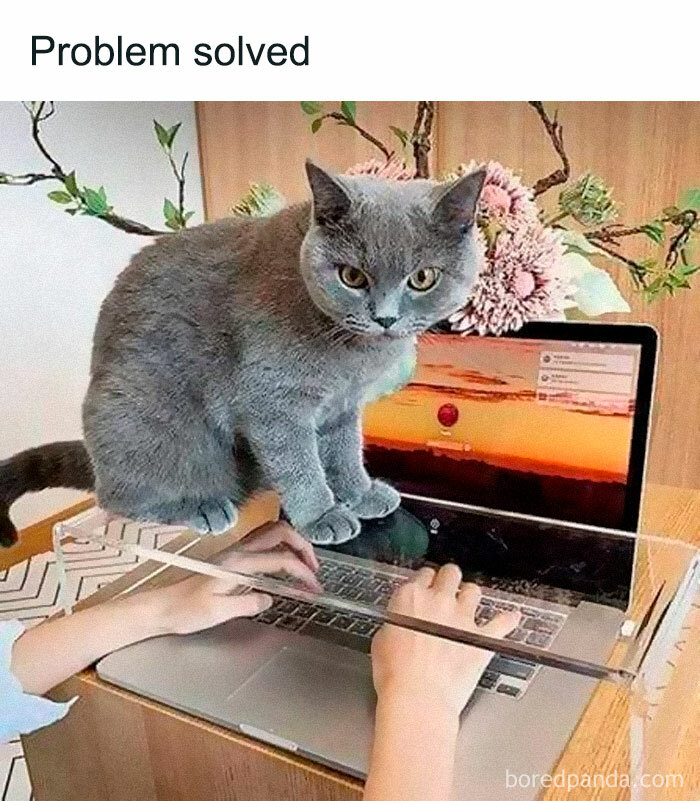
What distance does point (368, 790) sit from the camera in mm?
463

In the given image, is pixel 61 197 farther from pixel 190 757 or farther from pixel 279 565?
pixel 190 757

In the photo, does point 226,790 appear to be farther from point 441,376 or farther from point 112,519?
point 441,376

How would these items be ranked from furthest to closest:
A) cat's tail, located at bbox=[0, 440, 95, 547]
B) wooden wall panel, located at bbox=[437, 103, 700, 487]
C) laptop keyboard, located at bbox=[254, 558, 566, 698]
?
wooden wall panel, located at bbox=[437, 103, 700, 487], cat's tail, located at bbox=[0, 440, 95, 547], laptop keyboard, located at bbox=[254, 558, 566, 698]

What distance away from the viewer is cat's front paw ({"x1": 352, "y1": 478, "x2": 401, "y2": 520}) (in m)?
0.66

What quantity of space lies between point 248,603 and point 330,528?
0.37 ft

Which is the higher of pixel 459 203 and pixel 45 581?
pixel 459 203

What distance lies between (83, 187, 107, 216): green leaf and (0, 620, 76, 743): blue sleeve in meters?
0.33

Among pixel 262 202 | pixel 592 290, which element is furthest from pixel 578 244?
pixel 262 202

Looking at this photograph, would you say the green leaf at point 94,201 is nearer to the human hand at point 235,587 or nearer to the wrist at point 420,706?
the human hand at point 235,587

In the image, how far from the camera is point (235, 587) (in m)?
0.64

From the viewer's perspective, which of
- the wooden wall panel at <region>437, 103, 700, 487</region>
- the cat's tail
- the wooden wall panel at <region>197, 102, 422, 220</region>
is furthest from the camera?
the wooden wall panel at <region>197, 102, 422, 220</region>

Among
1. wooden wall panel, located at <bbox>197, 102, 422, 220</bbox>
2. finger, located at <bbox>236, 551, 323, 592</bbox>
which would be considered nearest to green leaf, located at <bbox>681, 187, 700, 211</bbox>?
finger, located at <bbox>236, 551, 323, 592</bbox>

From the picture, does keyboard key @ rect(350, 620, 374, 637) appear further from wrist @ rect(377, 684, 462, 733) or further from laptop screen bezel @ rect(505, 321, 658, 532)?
laptop screen bezel @ rect(505, 321, 658, 532)
